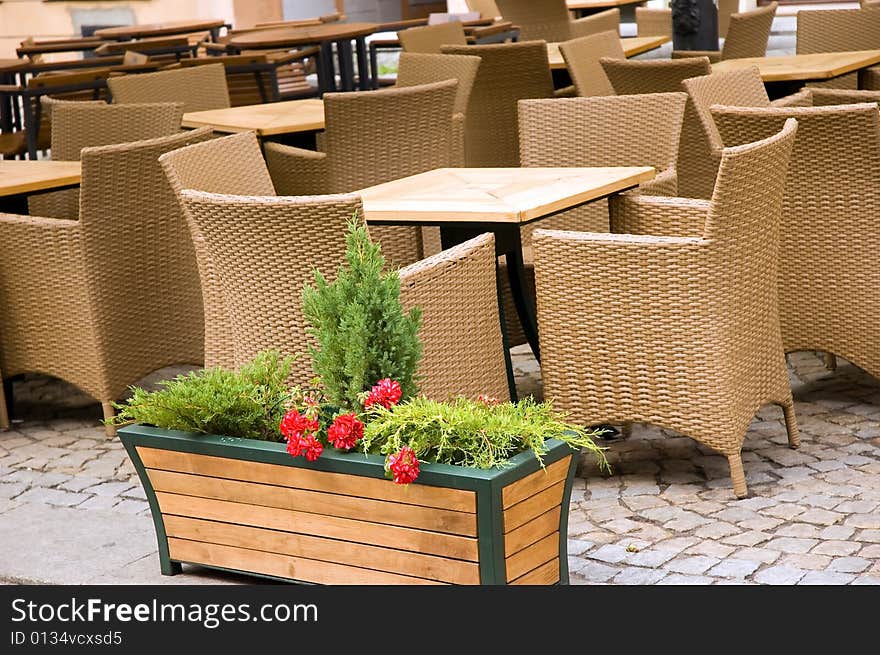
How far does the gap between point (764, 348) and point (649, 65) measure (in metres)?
2.35

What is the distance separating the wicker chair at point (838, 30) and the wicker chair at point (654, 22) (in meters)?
3.06

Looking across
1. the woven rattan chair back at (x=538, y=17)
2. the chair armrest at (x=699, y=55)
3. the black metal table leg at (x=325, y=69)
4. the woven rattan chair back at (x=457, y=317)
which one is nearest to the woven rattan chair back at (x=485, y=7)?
the woven rattan chair back at (x=538, y=17)

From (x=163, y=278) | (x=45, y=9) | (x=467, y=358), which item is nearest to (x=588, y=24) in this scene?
(x=163, y=278)

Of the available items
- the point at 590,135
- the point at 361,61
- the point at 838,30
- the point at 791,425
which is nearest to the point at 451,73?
the point at 590,135

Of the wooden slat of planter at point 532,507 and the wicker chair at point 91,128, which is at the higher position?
the wicker chair at point 91,128

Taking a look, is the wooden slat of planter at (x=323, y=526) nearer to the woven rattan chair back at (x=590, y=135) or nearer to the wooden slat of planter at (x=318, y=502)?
the wooden slat of planter at (x=318, y=502)

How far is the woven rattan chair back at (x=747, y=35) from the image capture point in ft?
26.8

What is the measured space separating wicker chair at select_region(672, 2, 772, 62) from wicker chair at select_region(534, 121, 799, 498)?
424 centimetres

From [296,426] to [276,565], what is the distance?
40cm

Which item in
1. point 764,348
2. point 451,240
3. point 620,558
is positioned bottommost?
point 620,558

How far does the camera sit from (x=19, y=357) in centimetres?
507

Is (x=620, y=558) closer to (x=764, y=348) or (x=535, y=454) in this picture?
(x=535, y=454)

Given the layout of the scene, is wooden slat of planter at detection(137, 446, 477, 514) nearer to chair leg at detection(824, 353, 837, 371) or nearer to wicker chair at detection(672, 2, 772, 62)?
chair leg at detection(824, 353, 837, 371)
